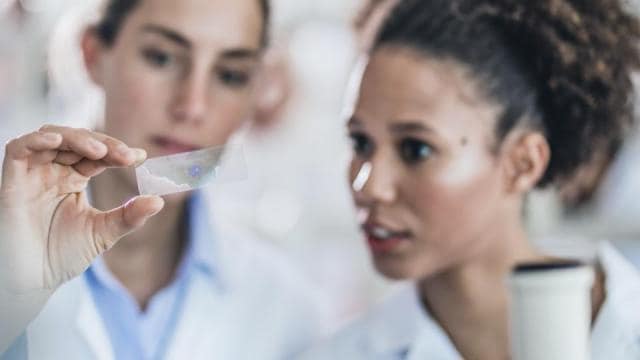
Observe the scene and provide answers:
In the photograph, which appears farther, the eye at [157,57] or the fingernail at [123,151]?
the eye at [157,57]

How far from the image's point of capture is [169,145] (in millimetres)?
1232

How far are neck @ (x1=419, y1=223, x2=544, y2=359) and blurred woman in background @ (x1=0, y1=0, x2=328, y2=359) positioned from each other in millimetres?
157

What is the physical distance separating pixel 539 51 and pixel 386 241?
30 centimetres

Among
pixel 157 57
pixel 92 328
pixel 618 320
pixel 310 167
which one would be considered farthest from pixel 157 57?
pixel 618 320

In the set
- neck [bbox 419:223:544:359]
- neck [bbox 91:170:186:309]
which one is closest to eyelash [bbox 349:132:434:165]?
neck [bbox 419:223:544:359]

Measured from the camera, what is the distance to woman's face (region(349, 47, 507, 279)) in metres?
1.25

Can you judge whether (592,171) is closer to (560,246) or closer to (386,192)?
(560,246)

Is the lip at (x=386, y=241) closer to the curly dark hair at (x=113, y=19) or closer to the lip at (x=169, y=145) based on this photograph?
the lip at (x=169, y=145)

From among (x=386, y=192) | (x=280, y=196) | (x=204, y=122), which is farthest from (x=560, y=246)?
(x=204, y=122)

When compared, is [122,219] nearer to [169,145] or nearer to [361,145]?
[169,145]

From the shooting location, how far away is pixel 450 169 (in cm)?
126

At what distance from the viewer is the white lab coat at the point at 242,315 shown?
122cm

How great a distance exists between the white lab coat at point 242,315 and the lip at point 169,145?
0.44 feet

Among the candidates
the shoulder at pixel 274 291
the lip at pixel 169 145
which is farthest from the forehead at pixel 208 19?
the shoulder at pixel 274 291
